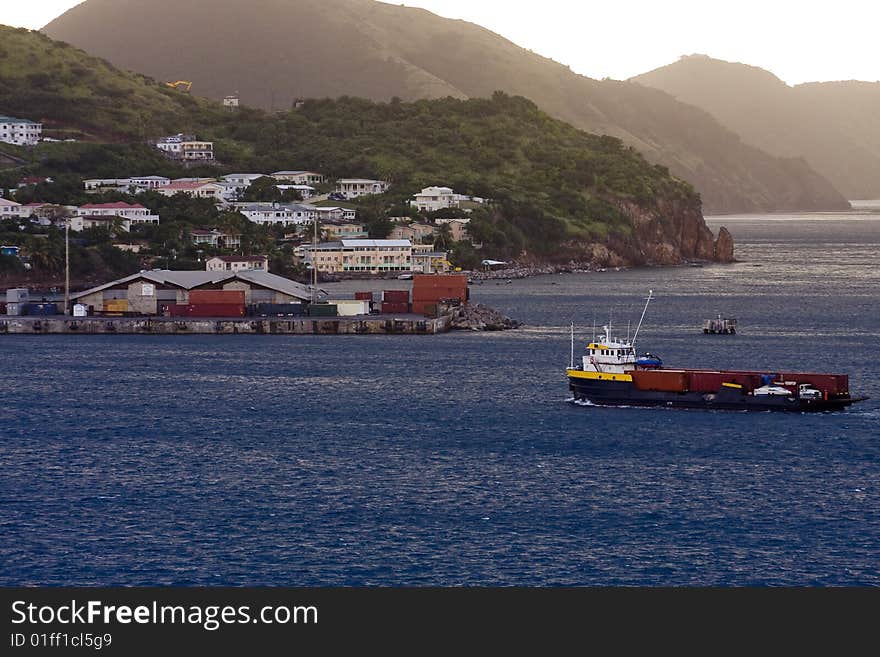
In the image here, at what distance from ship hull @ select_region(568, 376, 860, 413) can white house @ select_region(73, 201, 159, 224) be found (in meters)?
125

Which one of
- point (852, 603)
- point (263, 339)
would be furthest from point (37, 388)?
point (852, 603)

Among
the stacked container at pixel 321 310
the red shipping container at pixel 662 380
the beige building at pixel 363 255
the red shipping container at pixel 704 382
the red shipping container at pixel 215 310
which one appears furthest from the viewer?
the beige building at pixel 363 255

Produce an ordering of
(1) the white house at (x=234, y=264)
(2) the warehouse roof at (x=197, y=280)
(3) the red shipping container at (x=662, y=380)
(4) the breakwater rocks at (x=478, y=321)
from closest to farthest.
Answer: (3) the red shipping container at (x=662, y=380) < (4) the breakwater rocks at (x=478, y=321) < (2) the warehouse roof at (x=197, y=280) < (1) the white house at (x=234, y=264)

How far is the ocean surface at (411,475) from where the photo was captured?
44.5 m

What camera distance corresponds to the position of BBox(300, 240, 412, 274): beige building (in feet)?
600

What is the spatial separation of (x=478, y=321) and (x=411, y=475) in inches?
2458

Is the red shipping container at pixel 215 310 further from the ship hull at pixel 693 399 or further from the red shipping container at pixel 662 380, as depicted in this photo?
the red shipping container at pixel 662 380

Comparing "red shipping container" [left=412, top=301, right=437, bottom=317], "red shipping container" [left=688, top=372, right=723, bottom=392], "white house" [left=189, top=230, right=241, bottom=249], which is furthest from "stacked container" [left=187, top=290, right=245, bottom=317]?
"white house" [left=189, top=230, right=241, bottom=249]

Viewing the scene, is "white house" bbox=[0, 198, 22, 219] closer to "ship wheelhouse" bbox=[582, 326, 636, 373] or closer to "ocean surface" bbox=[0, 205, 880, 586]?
"ocean surface" bbox=[0, 205, 880, 586]

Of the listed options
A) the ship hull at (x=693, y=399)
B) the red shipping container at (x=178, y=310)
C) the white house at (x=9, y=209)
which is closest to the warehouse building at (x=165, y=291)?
the red shipping container at (x=178, y=310)

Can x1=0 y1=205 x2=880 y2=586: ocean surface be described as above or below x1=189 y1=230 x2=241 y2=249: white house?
below

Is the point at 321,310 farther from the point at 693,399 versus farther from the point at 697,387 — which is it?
the point at 693,399

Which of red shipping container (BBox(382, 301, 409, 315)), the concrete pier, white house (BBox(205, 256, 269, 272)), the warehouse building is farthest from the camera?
white house (BBox(205, 256, 269, 272))

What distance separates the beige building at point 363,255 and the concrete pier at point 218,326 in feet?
216
